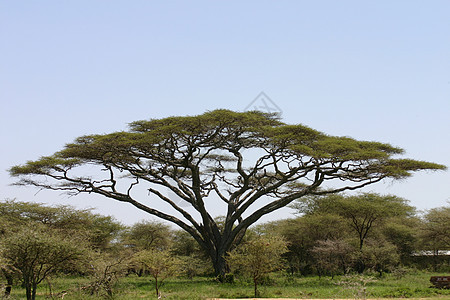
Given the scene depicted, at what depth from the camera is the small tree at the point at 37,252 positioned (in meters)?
12.7

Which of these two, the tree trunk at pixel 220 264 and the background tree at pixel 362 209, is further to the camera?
the background tree at pixel 362 209

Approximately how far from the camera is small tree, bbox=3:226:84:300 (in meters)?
12.7

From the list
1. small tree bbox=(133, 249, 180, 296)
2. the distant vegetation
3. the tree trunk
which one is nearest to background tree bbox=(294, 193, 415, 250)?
the distant vegetation

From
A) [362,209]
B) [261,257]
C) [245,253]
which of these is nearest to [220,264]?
[245,253]

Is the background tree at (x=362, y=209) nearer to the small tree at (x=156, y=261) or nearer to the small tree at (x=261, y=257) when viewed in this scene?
the small tree at (x=261, y=257)

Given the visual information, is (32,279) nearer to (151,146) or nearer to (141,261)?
(141,261)

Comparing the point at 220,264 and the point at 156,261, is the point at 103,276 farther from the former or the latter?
the point at 220,264

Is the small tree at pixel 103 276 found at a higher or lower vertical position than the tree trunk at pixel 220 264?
higher

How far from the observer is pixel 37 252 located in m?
13.0

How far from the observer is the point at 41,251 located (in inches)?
513

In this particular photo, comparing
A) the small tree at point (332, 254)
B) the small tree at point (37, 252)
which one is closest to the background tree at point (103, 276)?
the small tree at point (37, 252)

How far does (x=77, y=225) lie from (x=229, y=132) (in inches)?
487

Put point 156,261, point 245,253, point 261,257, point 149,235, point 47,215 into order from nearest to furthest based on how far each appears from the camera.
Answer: point 261,257
point 156,261
point 245,253
point 47,215
point 149,235

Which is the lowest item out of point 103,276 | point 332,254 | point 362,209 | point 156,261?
point 332,254
